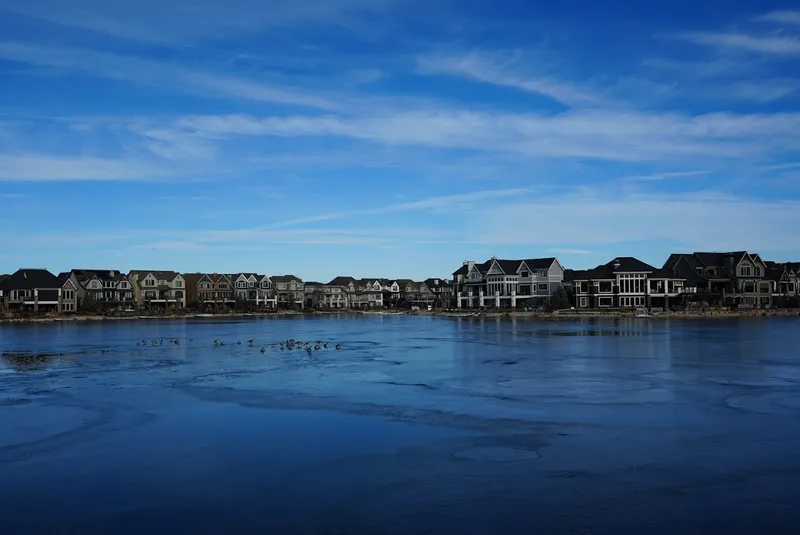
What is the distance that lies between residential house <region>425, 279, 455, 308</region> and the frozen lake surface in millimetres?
85204

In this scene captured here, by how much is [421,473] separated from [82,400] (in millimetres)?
11949

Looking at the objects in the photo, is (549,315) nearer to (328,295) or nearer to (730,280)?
(730,280)

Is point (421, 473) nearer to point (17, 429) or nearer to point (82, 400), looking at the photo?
point (17, 429)

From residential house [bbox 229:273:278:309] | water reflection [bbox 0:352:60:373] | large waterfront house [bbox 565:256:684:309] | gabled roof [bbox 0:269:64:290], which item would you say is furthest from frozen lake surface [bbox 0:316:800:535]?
residential house [bbox 229:273:278:309]

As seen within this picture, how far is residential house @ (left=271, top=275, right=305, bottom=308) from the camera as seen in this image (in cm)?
11625

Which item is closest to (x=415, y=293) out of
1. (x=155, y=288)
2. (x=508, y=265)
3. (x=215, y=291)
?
(x=215, y=291)

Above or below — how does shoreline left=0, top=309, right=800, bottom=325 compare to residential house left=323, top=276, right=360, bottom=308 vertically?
below

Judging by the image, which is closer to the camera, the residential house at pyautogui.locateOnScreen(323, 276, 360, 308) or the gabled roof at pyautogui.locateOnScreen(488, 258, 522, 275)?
the gabled roof at pyautogui.locateOnScreen(488, 258, 522, 275)

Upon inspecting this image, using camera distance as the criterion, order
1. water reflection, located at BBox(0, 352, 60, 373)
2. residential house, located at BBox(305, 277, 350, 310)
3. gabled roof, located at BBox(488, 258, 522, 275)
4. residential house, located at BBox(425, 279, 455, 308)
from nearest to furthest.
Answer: water reflection, located at BBox(0, 352, 60, 373) < gabled roof, located at BBox(488, 258, 522, 275) < residential house, located at BBox(425, 279, 455, 308) < residential house, located at BBox(305, 277, 350, 310)

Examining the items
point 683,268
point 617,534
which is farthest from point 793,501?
point 683,268

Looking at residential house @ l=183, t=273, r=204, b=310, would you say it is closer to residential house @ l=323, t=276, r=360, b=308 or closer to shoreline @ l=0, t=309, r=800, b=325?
shoreline @ l=0, t=309, r=800, b=325

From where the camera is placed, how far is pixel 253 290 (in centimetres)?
11144

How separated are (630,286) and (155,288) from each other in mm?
62619

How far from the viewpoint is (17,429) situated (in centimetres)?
1608
